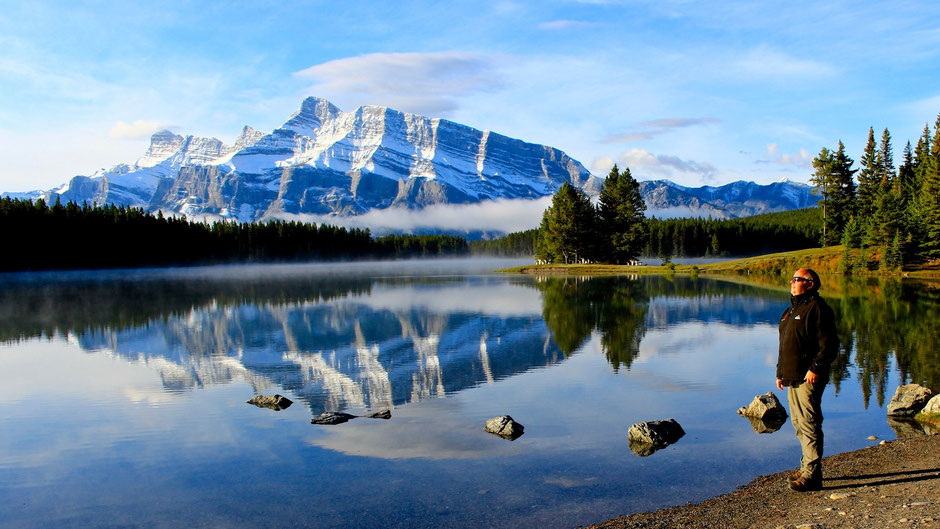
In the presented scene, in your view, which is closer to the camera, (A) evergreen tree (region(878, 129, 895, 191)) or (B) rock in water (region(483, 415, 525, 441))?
(B) rock in water (region(483, 415, 525, 441))

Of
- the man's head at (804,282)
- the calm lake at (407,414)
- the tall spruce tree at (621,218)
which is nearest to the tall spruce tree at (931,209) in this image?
the tall spruce tree at (621,218)

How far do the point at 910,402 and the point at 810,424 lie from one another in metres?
7.74

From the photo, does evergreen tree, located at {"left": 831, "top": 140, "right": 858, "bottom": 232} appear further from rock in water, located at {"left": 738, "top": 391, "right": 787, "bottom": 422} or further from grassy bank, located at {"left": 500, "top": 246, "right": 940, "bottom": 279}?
rock in water, located at {"left": 738, "top": 391, "right": 787, "bottom": 422}

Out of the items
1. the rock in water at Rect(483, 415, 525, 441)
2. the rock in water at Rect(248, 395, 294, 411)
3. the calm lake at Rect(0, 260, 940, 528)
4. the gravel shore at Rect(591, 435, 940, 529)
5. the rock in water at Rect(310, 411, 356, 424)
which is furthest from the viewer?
the rock in water at Rect(248, 395, 294, 411)

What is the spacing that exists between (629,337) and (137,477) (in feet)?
78.4

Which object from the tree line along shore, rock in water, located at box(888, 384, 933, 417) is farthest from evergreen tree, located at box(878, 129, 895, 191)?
rock in water, located at box(888, 384, 933, 417)

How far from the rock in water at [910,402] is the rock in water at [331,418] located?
14.5 meters

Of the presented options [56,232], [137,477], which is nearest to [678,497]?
[137,477]

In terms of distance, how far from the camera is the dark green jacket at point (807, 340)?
1076 cm

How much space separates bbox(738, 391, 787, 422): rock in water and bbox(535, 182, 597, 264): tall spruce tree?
90.7 meters

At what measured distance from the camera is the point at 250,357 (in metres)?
29.0

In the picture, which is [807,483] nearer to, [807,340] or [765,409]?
[807,340]

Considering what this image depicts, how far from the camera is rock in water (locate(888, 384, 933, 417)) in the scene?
54.4 ft

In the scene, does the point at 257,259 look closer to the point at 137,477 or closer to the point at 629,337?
the point at 629,337
